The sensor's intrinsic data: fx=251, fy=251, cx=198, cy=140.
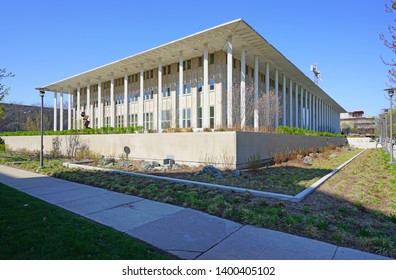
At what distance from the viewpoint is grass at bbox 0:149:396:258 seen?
443 cm

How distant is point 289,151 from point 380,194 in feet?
31.6

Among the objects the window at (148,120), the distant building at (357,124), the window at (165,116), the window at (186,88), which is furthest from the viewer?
the distant building at (357,124)

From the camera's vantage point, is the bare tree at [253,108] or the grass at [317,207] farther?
the bare tree at [253,108]

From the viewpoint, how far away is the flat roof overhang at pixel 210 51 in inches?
759

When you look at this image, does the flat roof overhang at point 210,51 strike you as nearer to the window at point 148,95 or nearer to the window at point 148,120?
the window at point 148,95

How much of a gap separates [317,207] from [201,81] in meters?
20.4

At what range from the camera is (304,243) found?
413 cm

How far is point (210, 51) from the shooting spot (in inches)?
937

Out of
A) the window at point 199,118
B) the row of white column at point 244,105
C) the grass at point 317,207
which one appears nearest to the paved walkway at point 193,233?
the grass at point 317,207

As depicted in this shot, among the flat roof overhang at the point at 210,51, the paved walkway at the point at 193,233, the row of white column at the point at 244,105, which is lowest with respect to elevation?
the paved walkway at the point at 193,233

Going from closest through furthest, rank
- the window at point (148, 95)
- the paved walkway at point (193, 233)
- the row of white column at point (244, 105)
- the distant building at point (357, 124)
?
the paved walkway at point (193, 233) → the row of white column at point (244, 105) → the window at point (148, 95) → the distant building at point (357, 124)

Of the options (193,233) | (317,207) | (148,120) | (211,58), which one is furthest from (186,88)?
(193,233)

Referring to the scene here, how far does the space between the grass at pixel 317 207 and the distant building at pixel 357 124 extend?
91373 millimetres

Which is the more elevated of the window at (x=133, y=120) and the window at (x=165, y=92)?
the window at (x=165, y=92)
